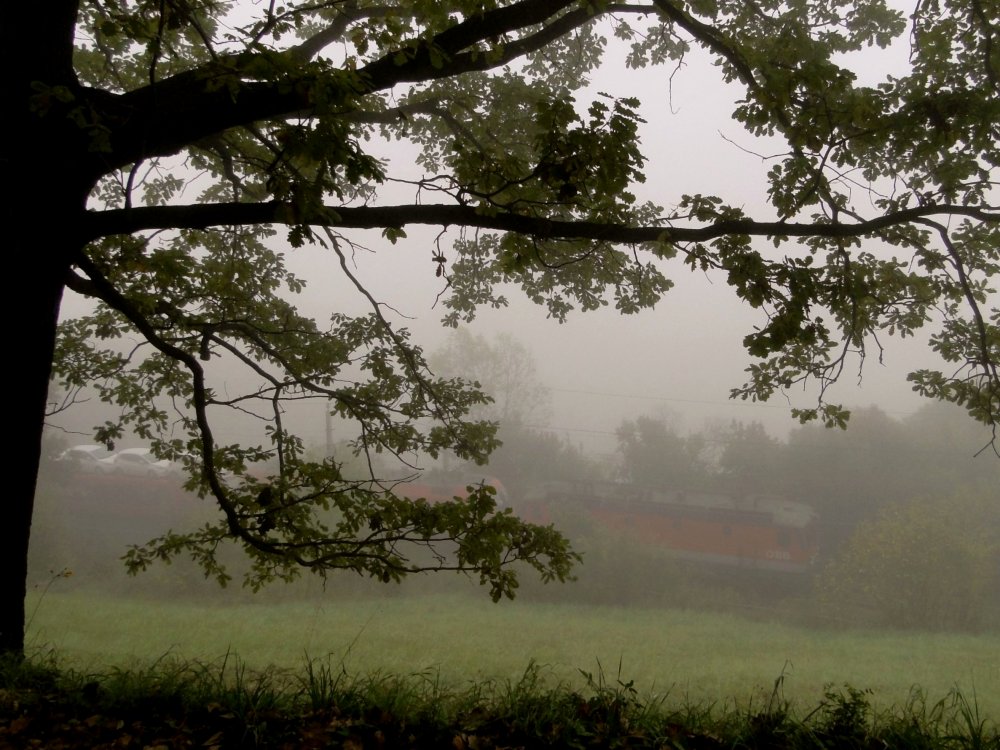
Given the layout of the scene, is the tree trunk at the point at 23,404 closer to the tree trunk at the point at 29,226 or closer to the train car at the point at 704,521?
the tree trunk at the point at 29,226

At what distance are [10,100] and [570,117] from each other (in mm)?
3226

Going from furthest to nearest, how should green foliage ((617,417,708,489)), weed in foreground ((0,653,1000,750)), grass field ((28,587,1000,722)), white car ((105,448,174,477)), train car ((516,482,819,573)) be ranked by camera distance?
white car ((105,448,174,477)), green foliage ((617,417,708,489)), train car ((516,482,819,573)), grass field ((28,587,1000,722)), weed in foreground ((0,653,1000,750))

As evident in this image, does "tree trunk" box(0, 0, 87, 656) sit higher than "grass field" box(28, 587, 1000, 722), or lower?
higher

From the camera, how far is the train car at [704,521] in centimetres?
2255

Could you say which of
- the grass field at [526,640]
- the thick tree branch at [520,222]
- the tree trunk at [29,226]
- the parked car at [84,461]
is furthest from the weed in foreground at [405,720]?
the parked car at [84,461]

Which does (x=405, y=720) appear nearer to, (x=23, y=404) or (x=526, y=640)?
(x=23, y=404)

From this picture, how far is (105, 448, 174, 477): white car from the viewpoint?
27000 millimetres

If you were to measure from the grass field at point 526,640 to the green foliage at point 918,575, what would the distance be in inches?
51.1

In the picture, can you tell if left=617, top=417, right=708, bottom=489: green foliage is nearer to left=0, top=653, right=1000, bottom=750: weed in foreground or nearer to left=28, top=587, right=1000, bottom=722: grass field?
left=28, top=587, right=1000, bottom=722: grass field

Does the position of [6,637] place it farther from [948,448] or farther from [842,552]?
[948,448]

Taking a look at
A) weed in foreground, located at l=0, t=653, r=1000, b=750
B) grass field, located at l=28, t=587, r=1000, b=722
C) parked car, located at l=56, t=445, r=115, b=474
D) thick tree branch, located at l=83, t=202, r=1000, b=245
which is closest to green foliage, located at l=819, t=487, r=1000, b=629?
grass field, located at l=28, t=587, r=1000, b=722

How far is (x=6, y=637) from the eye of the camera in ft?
12.7

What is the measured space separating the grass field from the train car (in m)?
2.92

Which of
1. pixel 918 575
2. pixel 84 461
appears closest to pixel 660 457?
pixel 918 575
